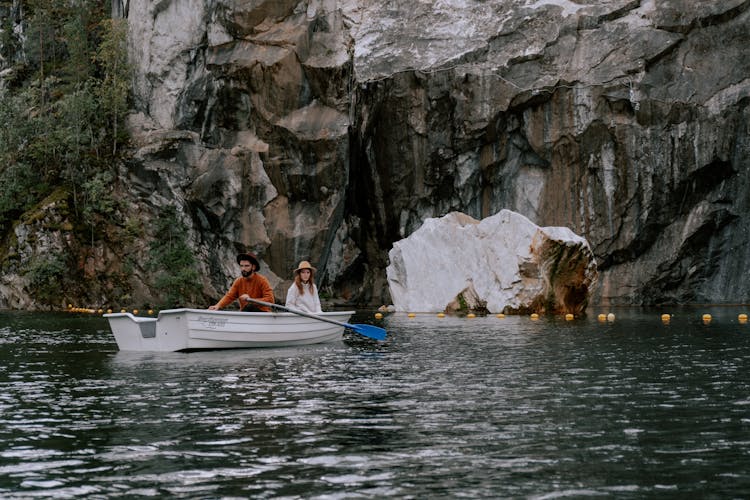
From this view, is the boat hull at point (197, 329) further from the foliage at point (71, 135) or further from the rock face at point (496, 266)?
the foliage at point (71, 135)

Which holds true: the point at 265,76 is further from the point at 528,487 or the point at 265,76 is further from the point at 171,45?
the point at 528,487

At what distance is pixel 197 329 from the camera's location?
2247cm

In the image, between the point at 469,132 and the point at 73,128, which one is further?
the point at 73,128

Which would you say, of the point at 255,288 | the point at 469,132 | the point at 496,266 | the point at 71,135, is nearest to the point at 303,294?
the point at 255,288

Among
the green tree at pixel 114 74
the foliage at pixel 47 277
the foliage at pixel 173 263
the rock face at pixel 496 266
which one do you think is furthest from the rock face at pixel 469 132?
the rock face at pixel 496 266

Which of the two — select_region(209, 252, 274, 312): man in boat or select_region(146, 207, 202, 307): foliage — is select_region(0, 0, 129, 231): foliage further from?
select_region(209, 252, 274, 312): man in boat

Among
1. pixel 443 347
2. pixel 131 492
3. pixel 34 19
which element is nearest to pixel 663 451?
pixel 131 492

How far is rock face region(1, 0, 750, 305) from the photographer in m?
53.9

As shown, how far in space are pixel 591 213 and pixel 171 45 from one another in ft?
106

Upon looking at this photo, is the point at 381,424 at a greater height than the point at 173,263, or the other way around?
the point at 173,263

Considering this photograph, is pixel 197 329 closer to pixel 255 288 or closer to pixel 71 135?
pixel 255 288

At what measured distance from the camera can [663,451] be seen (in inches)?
389

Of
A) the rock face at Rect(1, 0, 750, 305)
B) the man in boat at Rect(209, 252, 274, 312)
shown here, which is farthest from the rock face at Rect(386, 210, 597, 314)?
the man in boat at Rect(209, 252, 274, 312)

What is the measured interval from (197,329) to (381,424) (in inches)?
464
